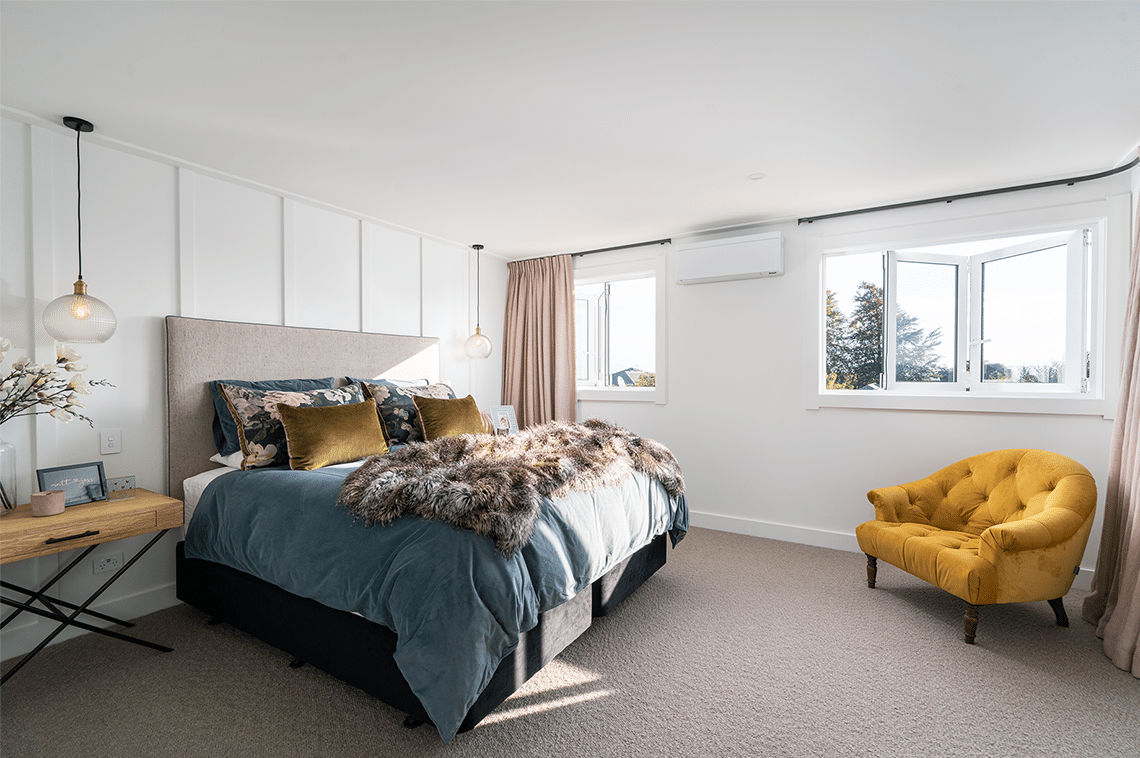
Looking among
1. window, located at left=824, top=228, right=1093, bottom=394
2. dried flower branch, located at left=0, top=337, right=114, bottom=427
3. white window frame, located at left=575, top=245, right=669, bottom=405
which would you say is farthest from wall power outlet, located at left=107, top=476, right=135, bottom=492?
window, located at left=824, top=228, right=1093, bottom=394

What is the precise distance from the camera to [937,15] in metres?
1.76

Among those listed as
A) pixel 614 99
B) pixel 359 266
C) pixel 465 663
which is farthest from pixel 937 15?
pixel 359 266

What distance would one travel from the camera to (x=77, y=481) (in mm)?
2400

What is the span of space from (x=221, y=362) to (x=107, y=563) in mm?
1122

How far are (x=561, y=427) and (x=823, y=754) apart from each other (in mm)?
1894

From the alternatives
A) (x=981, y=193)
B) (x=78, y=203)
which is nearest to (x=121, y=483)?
(x=78, y=203)

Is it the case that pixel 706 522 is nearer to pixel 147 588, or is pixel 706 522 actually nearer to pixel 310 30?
pixel 147 588

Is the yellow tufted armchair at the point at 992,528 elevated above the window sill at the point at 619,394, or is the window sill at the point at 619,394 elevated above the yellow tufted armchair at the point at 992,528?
the window sill at the point at 619,394

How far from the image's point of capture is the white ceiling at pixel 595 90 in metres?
1.77

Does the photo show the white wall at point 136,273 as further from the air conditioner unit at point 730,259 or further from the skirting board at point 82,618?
the air conditioner unit at point 730,259

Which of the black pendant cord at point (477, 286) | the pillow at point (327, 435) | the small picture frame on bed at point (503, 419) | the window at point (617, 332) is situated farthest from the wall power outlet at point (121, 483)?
the window at point (617, 332)

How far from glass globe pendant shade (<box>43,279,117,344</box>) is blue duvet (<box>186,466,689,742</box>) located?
33.5 inches

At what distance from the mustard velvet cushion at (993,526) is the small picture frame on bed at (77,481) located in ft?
12.7

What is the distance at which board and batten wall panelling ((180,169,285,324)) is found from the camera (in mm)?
3002
